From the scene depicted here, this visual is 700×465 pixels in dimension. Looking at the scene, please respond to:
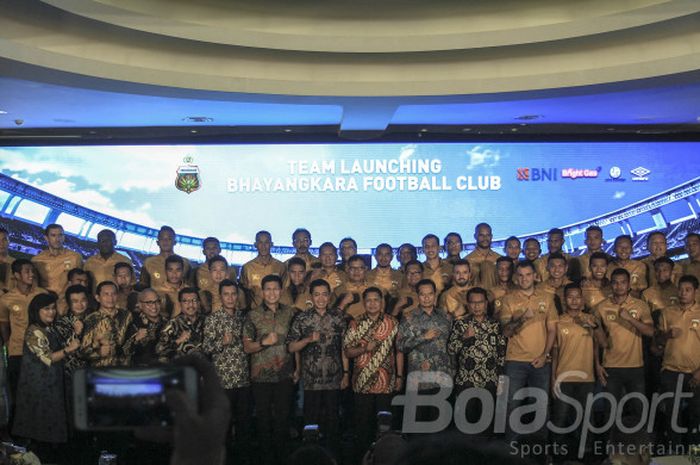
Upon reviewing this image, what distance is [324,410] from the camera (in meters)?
6.45

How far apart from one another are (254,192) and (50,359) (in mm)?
3348

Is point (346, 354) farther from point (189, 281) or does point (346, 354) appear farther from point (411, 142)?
point (411, 142)

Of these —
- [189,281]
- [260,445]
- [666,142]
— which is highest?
[666,142]

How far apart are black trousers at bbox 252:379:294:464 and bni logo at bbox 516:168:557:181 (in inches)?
153

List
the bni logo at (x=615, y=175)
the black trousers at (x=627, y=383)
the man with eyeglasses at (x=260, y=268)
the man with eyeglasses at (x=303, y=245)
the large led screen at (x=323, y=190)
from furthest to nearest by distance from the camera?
the bni logo at (x=615, y=175), the large led screen at (x=323, y=190), the man with eyeglasses at (x=303, y=245), the man with eyeglasses at (x=260, y=268), the black trousers at (x=627, y=383)

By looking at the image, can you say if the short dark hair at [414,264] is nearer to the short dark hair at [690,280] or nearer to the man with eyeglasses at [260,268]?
the man with eyeglasses at [260,268]

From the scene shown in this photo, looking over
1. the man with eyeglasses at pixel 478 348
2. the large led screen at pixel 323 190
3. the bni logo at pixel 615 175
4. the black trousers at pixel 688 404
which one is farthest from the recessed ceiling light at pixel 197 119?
A: the black trousers at pixel 688 404

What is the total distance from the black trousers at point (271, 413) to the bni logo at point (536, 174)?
3.90m

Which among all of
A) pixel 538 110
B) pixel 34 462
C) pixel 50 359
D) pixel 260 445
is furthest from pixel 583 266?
pixel 34 462

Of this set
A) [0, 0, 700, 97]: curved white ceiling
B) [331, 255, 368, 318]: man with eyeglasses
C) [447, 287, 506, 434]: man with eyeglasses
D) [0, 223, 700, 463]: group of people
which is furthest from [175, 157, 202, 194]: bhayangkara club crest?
[447, 287, 506, 434]: man with eyeglasses

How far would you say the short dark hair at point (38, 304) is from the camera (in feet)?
20.7

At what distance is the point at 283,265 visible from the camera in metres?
7.75

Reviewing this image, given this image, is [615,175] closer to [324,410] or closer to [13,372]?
[324,410]

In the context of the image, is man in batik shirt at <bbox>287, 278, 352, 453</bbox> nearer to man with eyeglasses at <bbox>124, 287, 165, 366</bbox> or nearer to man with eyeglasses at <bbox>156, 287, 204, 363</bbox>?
man with eyeglasses at <bbox>156, 287, 204, 363</bbox>
